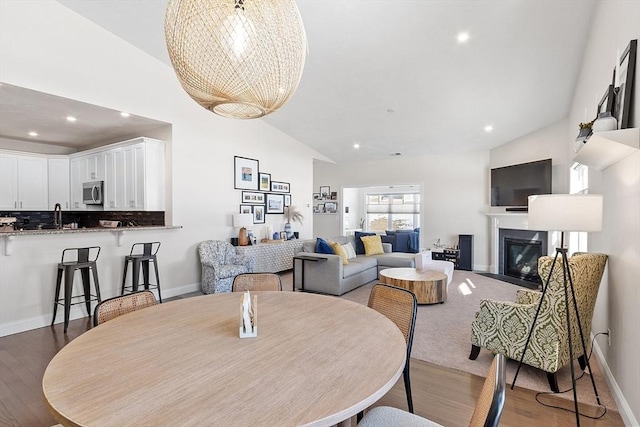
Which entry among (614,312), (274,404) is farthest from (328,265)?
(274,404)

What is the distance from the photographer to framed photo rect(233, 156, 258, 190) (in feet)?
Result: 19.7

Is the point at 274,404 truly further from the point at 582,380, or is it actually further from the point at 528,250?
the point at 528,250

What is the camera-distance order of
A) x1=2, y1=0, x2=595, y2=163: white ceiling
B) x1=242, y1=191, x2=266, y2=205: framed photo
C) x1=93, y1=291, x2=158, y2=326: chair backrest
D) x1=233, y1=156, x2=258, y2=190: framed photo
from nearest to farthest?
x1=93, y1=291, x2=158, y2=326: chair backrest < x1=2, y1=0, x2=595, y2=163: white ceiling < x1=233, y1=156, x2=258, y2=190: framed photo < x1=242, y1=191, x2=266, y2=205: framed photo

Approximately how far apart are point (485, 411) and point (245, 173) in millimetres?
5709

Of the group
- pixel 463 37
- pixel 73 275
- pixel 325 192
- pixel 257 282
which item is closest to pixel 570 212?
pixel 257 282

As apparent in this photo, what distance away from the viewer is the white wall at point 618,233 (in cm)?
198

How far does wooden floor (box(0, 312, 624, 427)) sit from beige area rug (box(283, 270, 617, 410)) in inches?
5.3

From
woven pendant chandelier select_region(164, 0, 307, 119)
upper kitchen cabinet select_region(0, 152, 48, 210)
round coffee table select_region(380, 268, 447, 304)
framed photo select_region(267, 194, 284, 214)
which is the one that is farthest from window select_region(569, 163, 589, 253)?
upper kitchen cabinet select_region(0, 152, 48, 210)

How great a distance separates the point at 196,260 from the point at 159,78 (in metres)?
2.77

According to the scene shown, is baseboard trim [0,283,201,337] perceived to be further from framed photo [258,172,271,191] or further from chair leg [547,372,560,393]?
chair leg [547,372,560,393]

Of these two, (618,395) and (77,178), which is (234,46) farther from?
(77,178)

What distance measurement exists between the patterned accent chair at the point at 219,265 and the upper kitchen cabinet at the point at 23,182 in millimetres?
3263

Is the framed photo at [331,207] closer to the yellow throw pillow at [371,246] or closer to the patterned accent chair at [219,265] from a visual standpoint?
the yellow throw pillow at [371,246]

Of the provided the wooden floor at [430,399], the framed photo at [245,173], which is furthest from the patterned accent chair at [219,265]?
the wooden floor at [430,399]
